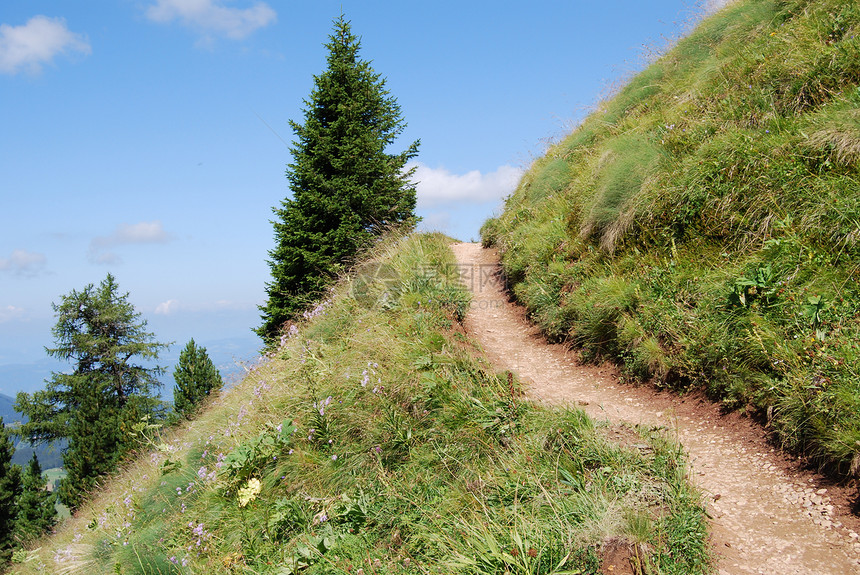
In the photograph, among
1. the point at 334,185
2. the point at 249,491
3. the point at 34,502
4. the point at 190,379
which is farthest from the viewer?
the point at 34,502

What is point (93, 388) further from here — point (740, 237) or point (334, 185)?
point (740, 237)

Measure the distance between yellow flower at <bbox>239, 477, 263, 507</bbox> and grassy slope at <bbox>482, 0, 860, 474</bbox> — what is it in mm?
4334

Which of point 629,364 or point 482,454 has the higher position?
point 629,364

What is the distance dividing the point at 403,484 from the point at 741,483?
266 cm

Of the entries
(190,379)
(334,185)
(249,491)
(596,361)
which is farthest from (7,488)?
(596,361)

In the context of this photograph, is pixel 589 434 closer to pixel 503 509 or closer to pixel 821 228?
pixel 503 509

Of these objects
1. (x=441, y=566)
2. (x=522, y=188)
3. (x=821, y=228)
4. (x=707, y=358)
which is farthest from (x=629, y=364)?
(x=522, y=188)

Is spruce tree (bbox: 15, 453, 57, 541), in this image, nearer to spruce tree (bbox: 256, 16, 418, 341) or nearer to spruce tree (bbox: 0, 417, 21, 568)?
spruce tree (bbox: 0, 417, 21, 568)

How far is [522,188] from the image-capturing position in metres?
13.1

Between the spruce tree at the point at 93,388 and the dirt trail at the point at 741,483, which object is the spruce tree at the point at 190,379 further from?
the dirt trail at the point at 741,483

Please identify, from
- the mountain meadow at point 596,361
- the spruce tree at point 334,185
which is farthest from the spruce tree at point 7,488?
A: the mountain meadow at point 596,361

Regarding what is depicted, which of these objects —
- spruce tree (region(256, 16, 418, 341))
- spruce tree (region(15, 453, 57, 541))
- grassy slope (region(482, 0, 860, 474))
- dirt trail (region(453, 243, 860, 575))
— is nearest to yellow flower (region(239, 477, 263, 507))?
dirt trail (region(453, 243, 860, 575))

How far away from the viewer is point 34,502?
30.6 meters

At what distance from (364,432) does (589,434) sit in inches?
88.8
